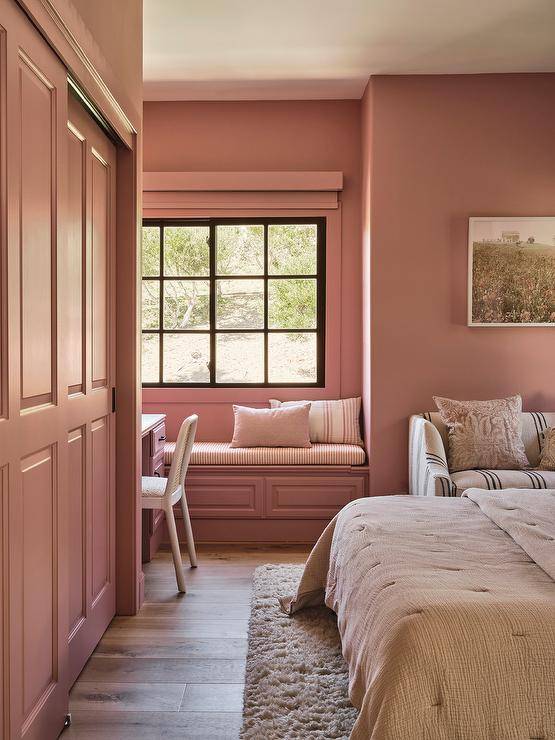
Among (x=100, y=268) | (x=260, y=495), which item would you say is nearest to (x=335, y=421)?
(x=260, y=495)

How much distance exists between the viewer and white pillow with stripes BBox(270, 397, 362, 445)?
4742 mm

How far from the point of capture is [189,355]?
502 cm

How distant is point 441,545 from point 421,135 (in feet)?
10.0

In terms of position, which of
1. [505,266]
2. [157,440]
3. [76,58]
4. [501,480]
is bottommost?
[501,480]

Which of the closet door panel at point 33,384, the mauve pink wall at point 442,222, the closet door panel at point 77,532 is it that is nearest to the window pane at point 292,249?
the mauve pink wall at point 442,222

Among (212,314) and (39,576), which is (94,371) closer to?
(39,576)

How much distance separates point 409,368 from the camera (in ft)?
14.7

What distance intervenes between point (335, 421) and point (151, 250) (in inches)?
73.3

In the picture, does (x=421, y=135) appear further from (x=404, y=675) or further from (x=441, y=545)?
(x=404, y=675)

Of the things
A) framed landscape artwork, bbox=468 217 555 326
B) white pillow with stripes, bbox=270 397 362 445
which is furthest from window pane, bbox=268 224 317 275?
framed landscape artwork, bbox=468 217 555 326

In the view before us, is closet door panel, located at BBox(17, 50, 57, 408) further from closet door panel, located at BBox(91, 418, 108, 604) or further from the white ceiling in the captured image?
the white ceiling

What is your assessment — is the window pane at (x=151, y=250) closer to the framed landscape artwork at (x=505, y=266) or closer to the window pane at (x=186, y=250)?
the window pane at (x=186, y=250)

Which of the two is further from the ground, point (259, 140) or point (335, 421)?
point (259, 140)

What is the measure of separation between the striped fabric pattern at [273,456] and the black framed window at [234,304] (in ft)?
2.19
